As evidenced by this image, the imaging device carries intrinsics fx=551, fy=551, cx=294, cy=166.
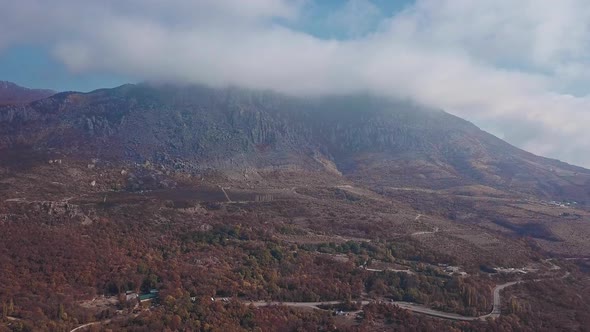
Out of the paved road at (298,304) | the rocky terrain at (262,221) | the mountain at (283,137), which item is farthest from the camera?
the mountain at (283,137)

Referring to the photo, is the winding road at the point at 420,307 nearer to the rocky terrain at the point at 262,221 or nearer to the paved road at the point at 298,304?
the paved road at the point at 298,304

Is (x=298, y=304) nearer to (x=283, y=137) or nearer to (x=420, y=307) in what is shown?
(x=420, y=307)

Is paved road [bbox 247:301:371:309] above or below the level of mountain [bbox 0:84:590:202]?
below

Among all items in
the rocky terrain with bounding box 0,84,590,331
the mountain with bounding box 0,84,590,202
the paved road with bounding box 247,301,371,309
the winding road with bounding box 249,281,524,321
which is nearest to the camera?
the rocky terrain with bounding box 0,84,590,331

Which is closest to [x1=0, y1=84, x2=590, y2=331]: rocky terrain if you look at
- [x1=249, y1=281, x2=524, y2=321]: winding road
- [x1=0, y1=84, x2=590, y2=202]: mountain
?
[x1=249, y1=281, x2=524, y2=321]: winding road

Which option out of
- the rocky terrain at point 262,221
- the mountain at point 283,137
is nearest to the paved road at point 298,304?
the rocky terrain at point 262,221

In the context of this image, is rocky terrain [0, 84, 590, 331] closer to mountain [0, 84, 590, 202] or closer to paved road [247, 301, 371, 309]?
paved road [247, 301, 371, 309]

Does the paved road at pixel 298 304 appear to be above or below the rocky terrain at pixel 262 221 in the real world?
below

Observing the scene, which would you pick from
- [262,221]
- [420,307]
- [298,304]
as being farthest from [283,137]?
[298,304]

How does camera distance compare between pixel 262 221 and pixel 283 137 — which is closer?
pixel 262 221
